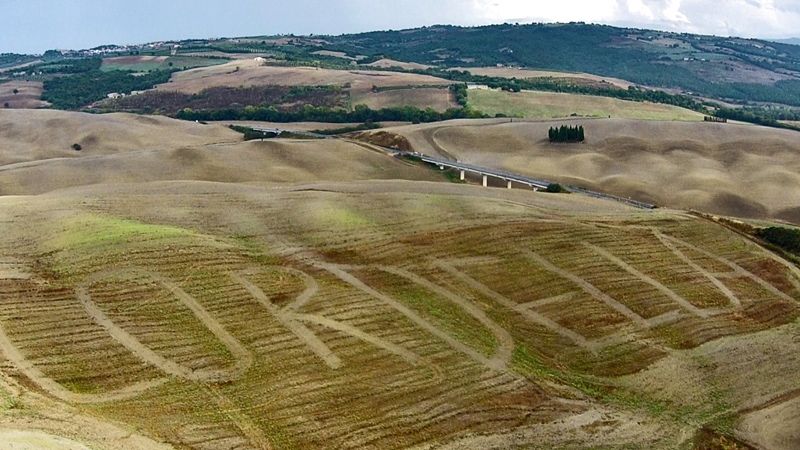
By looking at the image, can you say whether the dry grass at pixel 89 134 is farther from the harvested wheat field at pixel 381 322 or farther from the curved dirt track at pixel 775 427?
the curved dirt track at pixel 775 427

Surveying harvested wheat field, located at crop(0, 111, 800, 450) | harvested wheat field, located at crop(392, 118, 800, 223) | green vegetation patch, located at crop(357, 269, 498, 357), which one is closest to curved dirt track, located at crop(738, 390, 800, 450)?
harvested wheat field, located at crop(0, 111, 800, 450)

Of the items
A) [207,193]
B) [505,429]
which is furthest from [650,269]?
[207,193]

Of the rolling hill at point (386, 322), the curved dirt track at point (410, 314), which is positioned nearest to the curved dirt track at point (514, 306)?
the rolling hill at point (386, 322)

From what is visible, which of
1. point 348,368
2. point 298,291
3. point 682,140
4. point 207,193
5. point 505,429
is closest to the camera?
→ point 505,429

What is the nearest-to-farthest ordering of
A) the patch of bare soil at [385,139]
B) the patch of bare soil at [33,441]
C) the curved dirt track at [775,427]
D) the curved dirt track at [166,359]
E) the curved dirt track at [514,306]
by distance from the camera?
the patch of bare soil at [33,441], the curved dirt track at [166,359], the curved dirt track at [775,427], the curved dirt track at [514,306], the patch of bare soil at [385,139]

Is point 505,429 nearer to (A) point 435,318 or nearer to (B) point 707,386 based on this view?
(A) point 435,318

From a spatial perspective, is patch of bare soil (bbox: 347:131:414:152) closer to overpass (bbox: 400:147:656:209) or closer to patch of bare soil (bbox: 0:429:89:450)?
overpass (bbox: 400:147:656:209)
